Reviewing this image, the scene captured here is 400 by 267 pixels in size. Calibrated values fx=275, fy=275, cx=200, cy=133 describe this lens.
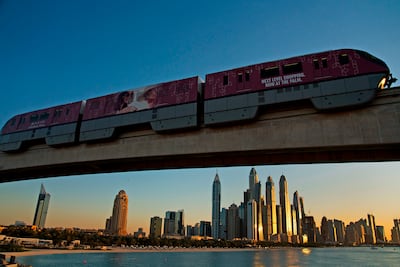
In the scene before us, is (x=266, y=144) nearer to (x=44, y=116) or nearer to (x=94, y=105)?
(x=94, y=105)

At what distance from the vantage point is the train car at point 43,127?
83.5ft

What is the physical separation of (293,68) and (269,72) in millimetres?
1607

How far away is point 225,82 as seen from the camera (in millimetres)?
20578

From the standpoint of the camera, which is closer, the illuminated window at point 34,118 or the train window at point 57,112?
the train window at point 57,112

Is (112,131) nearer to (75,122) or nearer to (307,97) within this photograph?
(75,122)

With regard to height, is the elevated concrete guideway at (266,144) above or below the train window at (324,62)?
below

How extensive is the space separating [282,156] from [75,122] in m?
18.6

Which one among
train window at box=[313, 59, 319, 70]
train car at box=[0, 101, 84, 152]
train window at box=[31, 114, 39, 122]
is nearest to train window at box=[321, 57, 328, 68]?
train window at box=[313, 59, 319, 70]

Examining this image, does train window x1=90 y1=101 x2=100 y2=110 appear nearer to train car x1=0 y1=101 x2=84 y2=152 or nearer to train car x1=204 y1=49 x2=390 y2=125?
train car x1=0 y1=101 x2=84 y2=152

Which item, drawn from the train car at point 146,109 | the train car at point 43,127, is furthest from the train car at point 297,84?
the train car at point 43,127

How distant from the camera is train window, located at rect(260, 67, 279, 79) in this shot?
1911cm

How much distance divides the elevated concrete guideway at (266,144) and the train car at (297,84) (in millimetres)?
915

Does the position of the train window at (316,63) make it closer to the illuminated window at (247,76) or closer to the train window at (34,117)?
the illuminated window at (247,76)

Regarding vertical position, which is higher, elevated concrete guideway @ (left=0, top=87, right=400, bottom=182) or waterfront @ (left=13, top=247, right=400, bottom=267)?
elevated concrete guideway @ (left=0, top=87, right=400, bottom=182)
